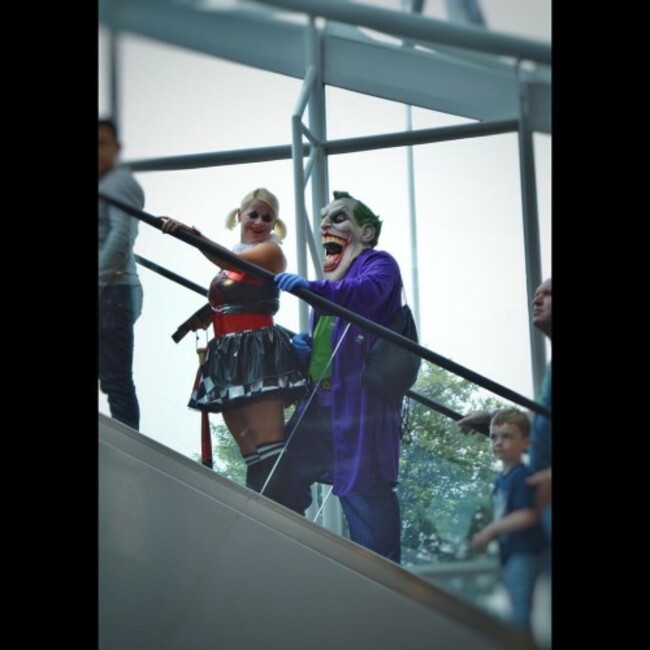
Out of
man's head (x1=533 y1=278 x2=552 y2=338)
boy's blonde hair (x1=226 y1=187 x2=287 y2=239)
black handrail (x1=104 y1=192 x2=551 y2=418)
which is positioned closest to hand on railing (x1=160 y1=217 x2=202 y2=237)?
black handrail (x1=104 y1=192 x2=551 y2=418)

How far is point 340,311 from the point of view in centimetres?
326

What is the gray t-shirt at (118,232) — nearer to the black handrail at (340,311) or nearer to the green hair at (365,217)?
the black handrail at (340,311)

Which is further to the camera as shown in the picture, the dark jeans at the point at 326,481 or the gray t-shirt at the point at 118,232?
the gray t-shirt at the point at 118,232

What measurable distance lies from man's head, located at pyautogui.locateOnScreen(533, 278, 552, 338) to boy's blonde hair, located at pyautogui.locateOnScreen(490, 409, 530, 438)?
0.83ft

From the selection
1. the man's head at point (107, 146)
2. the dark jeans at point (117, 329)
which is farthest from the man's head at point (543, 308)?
the man's head at point (107, 146)

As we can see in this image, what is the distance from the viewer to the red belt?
11.0 feet

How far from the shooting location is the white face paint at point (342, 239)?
3.38 m

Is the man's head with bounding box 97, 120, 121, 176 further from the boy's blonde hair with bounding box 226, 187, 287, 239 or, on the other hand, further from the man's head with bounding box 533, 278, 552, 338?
the man's head with bounding box 533, 278, 552, 338

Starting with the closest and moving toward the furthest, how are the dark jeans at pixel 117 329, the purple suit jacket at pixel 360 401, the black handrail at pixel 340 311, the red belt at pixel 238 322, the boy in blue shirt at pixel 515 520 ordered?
the boy in blue shirt at pixel 515 520, the black handrail at pixel 340 311, the purple suit jacket at pixel 360 401, the red belt at pixel 238 322, the dark jeans at pixel 117 329

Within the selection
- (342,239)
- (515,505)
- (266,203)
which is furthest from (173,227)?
(515,505)
